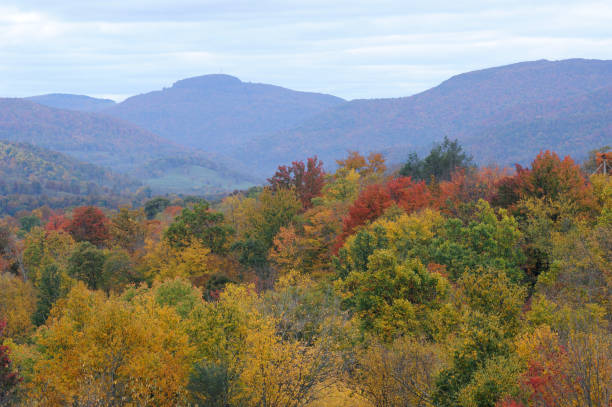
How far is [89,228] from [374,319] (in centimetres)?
6790

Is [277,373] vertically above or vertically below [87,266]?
above

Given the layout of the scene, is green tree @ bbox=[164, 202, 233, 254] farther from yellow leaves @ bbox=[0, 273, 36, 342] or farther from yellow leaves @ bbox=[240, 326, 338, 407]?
yellow leaves @ bbox=[240, 326, 338, 407]

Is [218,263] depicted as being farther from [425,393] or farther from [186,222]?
[425,393]

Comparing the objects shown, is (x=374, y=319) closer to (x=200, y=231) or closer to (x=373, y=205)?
(x=373, y=205)

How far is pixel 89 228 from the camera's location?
8656 centimetres

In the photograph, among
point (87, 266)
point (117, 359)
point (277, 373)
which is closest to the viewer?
point (277, 373)

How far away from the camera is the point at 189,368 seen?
91.7 feet

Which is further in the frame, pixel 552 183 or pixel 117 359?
pixel 552 183

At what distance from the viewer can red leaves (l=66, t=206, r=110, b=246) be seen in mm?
86000

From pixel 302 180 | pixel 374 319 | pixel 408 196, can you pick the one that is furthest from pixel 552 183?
pixel 302 180

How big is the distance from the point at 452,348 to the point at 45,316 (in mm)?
47476

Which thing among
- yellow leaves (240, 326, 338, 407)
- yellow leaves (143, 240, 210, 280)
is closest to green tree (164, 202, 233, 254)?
yellow leaves (143, 240, 210, 280)

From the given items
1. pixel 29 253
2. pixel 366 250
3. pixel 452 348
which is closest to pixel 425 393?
pixel 452 348

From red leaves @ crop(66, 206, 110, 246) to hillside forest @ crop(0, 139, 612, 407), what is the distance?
2520cm
